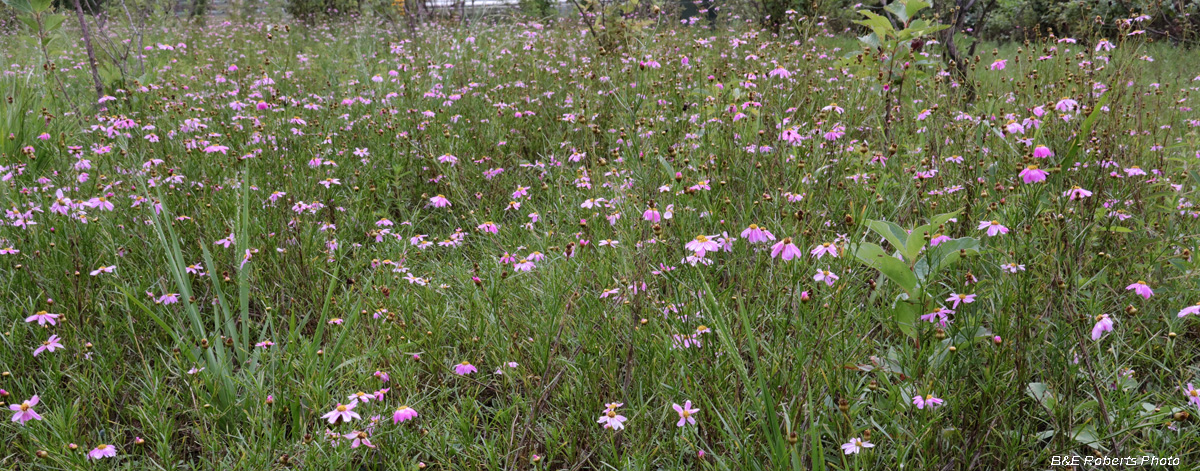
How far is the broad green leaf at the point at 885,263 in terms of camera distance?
4.75ft

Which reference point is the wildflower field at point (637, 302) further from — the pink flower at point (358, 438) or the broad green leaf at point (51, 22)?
the broad green leaf at point (51, 22)

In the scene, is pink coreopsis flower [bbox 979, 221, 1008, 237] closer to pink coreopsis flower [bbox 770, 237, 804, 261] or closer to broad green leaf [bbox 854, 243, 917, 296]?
broad green leaf [bbox 854, 243, 917, 296]

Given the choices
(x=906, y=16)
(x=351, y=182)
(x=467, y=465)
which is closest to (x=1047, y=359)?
(x=467, y=465)

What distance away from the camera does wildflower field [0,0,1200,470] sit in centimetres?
131

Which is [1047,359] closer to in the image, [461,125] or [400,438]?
[400,438]

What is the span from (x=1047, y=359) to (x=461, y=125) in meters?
2.85

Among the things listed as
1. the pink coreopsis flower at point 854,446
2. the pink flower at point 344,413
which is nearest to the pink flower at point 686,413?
the pink coreopsis flower at point 854,446

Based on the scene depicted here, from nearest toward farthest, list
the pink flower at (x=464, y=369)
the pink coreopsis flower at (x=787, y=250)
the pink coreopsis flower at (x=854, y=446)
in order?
the pink coreopsis flower at (x=854, y=446) → the pink coreopsis flower at (x=787, y=250) → the pink flower at (x=464, y=369)

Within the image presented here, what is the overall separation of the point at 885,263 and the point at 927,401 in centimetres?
34

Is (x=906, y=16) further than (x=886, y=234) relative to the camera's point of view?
Yes

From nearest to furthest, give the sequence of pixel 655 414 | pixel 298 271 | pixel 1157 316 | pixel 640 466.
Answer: pixel 640 466, pixel 655 414, pixel 1157 316, pixel 298 271

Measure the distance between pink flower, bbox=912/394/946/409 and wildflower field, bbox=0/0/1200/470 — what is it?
0.02m

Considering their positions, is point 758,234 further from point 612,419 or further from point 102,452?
point 102,452

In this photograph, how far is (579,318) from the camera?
1775 millimetres
